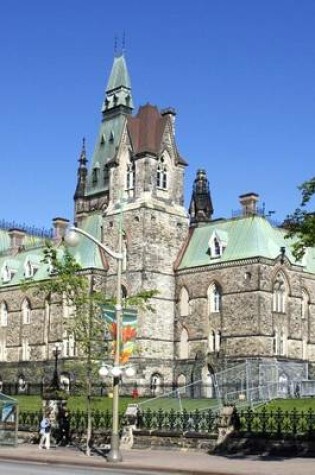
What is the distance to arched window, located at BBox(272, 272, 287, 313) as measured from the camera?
6050 centimetres

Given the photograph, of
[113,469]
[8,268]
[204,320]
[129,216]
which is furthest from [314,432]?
[8,268]

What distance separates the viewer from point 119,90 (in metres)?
99.4

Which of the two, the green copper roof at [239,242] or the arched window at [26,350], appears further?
the arched window at [26,350]

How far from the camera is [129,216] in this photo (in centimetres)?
6525

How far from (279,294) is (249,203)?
8.88 m

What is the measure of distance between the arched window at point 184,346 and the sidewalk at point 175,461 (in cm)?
3156

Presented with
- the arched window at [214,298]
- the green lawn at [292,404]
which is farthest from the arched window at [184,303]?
the green lawn at [292,404]

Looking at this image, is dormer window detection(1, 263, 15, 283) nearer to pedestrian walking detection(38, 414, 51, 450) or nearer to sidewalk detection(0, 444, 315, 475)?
pedestrian walking detection(38, 414, 51, 450)

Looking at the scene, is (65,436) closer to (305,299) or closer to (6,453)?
(6,453)

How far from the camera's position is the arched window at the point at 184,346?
211 ft

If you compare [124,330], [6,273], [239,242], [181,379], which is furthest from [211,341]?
[124,330]

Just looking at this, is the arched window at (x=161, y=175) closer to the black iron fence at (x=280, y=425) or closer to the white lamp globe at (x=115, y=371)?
the black iron fence at (x=280, y=425)

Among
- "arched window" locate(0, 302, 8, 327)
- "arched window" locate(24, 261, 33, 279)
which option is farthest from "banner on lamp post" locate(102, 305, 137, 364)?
"arched window" locate(0, 302, 8, 327)

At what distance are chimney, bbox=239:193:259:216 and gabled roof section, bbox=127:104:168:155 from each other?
26.0 feet
